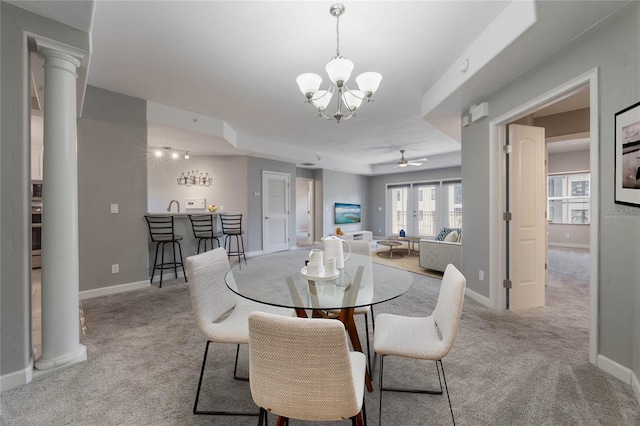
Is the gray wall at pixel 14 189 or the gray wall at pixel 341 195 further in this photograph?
the gray wall at pixel 341 195

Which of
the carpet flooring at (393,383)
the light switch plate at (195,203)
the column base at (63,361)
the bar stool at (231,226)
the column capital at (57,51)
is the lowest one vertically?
the carpet flooring at (393,383)

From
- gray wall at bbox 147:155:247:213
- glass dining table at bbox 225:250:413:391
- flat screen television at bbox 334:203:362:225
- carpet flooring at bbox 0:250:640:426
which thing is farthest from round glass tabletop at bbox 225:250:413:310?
flat screen television at bbox 334:203:362:225

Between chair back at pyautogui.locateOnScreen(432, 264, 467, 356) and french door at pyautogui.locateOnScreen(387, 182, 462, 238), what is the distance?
25.6 feet

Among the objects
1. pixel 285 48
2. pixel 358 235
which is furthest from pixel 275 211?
pixel 285 48

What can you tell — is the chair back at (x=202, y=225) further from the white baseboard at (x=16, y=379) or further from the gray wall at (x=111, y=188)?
the white baseboard at (x=16, y=379)

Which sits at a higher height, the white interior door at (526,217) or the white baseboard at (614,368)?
the white interior door at (526,217)

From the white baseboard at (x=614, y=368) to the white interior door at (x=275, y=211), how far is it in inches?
231

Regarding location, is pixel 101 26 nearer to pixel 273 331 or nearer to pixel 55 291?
pixel 55 291

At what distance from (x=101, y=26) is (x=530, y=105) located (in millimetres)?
3805

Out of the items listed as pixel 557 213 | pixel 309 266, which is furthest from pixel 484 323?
pixel 557 213

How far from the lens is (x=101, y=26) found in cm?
236

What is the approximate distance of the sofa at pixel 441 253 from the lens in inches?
175

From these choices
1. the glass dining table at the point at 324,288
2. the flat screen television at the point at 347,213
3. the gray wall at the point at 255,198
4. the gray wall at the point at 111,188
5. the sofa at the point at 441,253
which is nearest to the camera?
the glass dining table at the point at 324,288

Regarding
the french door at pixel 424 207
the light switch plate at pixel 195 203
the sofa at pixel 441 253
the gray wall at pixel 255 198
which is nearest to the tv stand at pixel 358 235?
the french door at pixel 424 207
